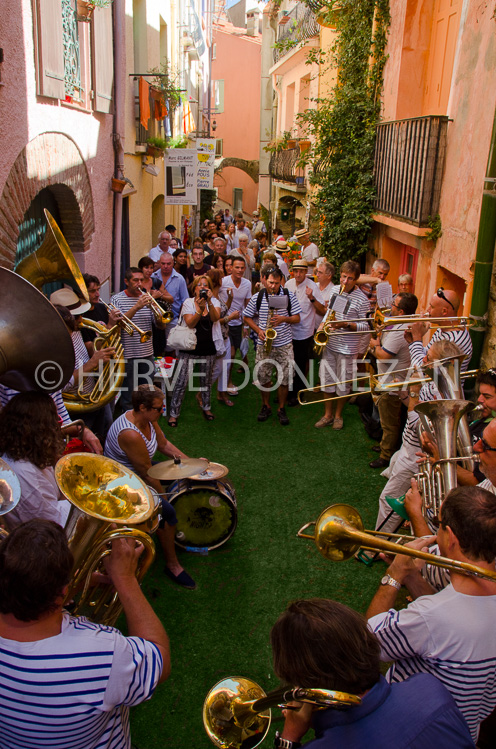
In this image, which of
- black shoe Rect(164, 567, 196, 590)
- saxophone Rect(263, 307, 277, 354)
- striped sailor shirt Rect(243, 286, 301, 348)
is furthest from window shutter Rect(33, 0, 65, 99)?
black shoe Rect(164, 567, 196, 590)

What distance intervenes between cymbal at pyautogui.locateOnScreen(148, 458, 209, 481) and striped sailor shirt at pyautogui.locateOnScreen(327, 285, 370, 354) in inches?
115

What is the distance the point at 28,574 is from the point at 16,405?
1.46m

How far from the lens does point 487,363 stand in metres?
5.16

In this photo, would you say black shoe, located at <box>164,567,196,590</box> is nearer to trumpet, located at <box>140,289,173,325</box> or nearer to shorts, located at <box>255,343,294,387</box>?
trumpet, located at <box>140,289,173,325</box>

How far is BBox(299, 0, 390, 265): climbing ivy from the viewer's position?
9.93m

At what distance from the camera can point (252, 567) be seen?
13.9 feet

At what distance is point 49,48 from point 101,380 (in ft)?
10.2

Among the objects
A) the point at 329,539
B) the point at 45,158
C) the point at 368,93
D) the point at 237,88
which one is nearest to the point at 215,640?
the point at 329,539

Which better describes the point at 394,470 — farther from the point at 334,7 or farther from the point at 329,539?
the point at 334,7

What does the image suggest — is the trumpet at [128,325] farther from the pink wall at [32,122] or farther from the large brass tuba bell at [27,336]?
the large brass tuba bell at [27,336]

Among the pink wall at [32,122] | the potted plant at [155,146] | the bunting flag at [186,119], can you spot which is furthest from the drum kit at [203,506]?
the bunting flag at [186,119]

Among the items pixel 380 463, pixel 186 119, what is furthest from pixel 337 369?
pixel 186 119

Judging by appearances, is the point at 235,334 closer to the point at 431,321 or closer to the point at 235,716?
the point at 431,321

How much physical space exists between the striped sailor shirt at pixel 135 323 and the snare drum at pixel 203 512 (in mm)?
2255
